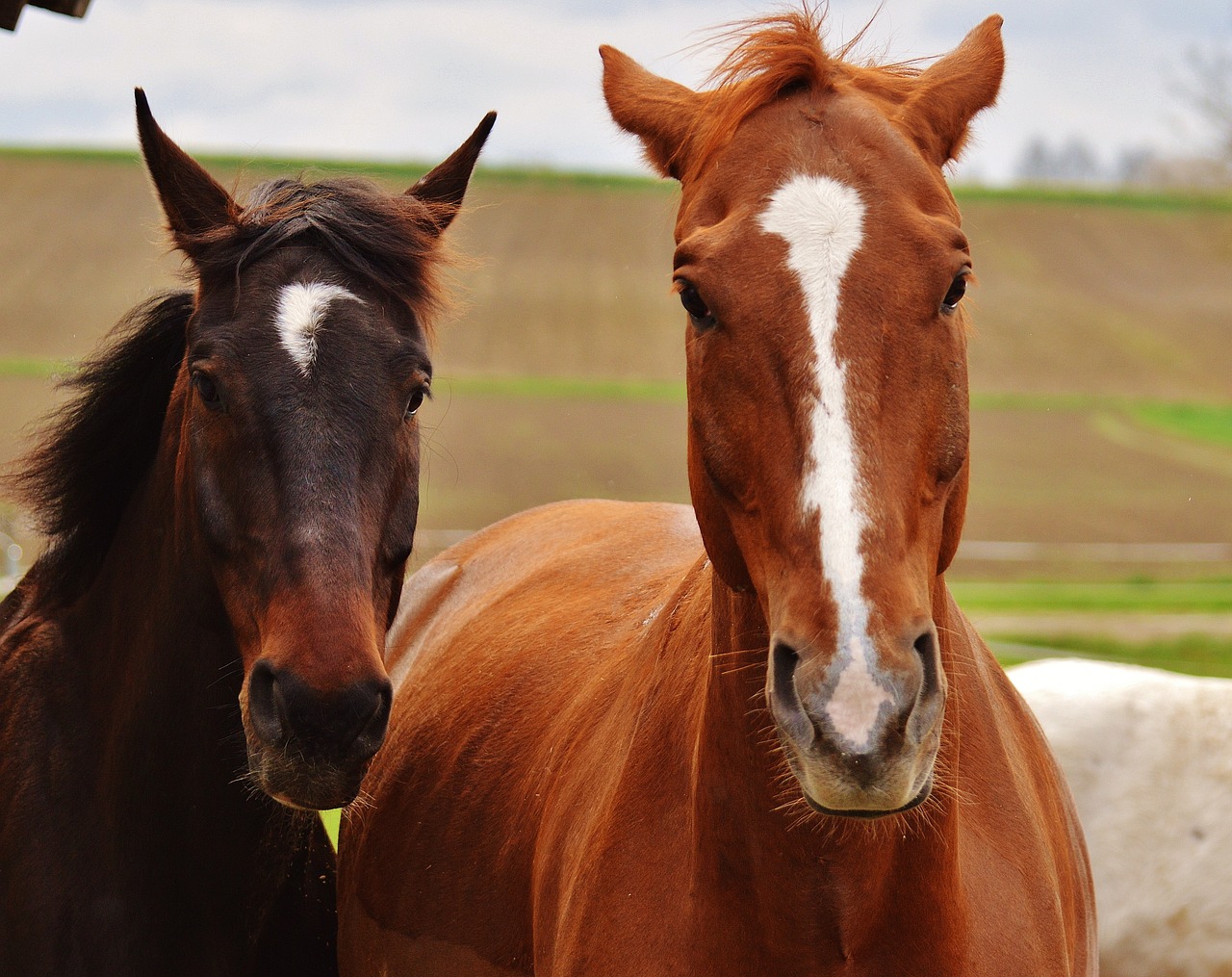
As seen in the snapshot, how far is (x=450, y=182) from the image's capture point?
3568mm

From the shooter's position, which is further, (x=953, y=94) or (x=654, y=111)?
(x=654, y=111)

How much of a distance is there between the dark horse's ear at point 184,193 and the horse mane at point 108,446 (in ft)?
1.04

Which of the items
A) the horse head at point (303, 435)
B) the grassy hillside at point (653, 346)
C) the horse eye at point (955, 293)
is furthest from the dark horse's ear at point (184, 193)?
the grassy hillside at point (653, 346)

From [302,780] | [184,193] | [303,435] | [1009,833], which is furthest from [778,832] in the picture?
[184,193]

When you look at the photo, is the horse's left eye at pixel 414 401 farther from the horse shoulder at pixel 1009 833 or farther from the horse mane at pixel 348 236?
the horse shoulder at pixel 1009 833

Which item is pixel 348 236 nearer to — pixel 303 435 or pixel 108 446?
pixel 303 435

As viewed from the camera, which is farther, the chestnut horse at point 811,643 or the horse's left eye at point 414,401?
the horse's left eye at point 414,401

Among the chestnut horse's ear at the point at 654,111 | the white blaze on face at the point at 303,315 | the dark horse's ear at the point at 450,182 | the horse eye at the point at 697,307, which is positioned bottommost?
the white blaze on face at the point at 303,315

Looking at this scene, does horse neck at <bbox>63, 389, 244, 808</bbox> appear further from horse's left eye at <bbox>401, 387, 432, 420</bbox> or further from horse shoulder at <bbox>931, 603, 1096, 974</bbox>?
horse shoulder at <bbox>931, 603, 1096, 974</bbox>

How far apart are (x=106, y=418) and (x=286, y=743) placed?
4.42 ft

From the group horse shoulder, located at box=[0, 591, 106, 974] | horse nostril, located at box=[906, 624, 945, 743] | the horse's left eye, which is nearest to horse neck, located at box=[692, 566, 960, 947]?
horse nostril, located at box=[906, 624, 945, 743]

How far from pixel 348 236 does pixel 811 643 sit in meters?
1.80

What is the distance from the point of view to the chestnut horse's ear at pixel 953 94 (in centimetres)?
241

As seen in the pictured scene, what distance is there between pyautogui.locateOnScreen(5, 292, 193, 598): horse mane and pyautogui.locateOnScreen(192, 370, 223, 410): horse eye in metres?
0.61
